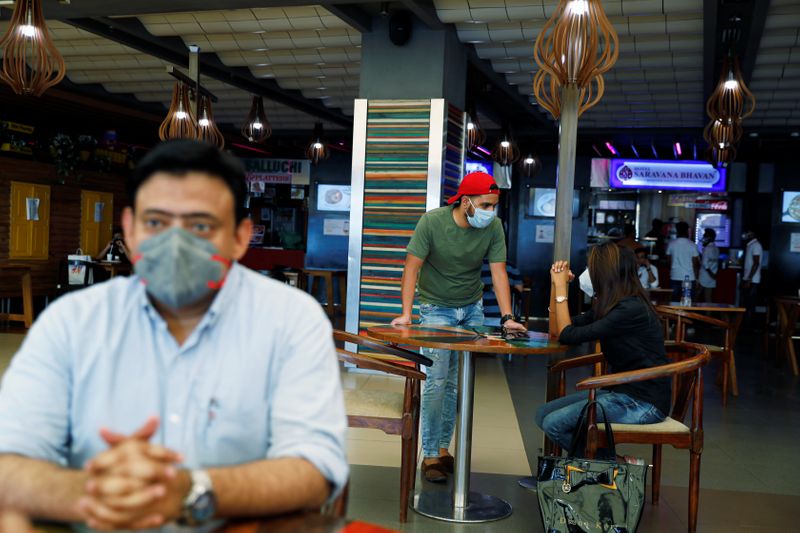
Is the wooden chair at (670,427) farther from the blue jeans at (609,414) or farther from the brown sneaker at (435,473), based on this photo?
the brown sneaker at (435,473)

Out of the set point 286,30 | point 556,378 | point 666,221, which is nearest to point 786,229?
point 666,221

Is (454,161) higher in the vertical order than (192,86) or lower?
lower

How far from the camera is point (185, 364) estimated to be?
4.58ft

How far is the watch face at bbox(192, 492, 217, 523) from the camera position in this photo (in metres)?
1.16

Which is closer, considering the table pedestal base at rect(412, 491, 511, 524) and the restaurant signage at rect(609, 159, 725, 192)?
the table pedestal base at rect(412, 491, 511, 524)

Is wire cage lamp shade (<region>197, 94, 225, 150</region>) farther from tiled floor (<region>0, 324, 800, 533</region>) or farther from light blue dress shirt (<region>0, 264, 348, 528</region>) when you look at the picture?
light blue dress shirt (<region>0, 264, 348, 528</region>)

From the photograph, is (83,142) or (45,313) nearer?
(45,313)

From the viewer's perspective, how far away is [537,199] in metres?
14.6

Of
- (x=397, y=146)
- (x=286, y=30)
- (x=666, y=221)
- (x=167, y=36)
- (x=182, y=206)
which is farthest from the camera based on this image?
(x=666, y=221)

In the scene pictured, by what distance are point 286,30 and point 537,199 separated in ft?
26.4

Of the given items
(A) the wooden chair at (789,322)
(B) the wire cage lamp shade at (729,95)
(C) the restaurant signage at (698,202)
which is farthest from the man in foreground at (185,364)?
(C) the restaurant signage at (698,202)

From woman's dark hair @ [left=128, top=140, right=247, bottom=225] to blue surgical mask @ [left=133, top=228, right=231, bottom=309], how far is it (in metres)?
0.11

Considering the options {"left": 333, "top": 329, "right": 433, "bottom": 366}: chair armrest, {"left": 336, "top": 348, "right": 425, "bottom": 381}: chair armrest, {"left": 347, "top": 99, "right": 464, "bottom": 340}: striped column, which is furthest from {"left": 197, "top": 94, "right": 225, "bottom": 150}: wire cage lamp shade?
{"left": 336, "top": 348, "right": 425, "bottom": 381}: chair armrest

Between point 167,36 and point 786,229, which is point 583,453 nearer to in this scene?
point 167,36
